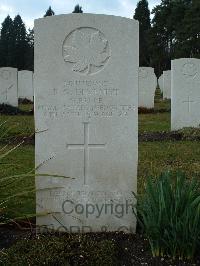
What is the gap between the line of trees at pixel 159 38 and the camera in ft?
176

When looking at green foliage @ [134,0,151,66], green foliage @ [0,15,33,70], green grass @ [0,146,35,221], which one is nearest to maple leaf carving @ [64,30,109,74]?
green grass @ [0,146,35,221]

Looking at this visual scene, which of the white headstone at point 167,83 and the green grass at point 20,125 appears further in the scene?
the white headstone at point 167,83

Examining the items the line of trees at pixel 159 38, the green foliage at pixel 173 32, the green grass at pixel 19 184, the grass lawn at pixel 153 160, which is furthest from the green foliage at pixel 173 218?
the line of trees at pixel 159 38

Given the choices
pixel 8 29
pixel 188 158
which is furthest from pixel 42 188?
pixel 8 29

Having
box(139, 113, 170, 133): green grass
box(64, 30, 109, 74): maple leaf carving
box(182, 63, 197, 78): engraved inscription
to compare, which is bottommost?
box(139, 113, 170, 133): green grass

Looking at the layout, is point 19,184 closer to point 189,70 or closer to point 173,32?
point 189,70

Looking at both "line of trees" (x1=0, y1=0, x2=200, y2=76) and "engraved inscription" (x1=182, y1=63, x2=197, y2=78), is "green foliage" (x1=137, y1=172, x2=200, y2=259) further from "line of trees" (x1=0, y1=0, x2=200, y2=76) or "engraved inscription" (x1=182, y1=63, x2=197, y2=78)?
"line of trees" (x1=0, y1=0, x2=200, y2=76)

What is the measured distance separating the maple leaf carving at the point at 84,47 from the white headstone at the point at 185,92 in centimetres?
764

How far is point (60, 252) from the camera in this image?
157 inches

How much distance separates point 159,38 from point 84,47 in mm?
57065

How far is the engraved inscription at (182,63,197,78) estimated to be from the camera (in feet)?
39.6

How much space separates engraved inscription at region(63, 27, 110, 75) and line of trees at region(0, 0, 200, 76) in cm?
4920

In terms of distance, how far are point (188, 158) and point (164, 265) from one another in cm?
471

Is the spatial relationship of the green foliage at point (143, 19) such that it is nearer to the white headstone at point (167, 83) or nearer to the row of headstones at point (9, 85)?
the white headstone at point (167, 83)
